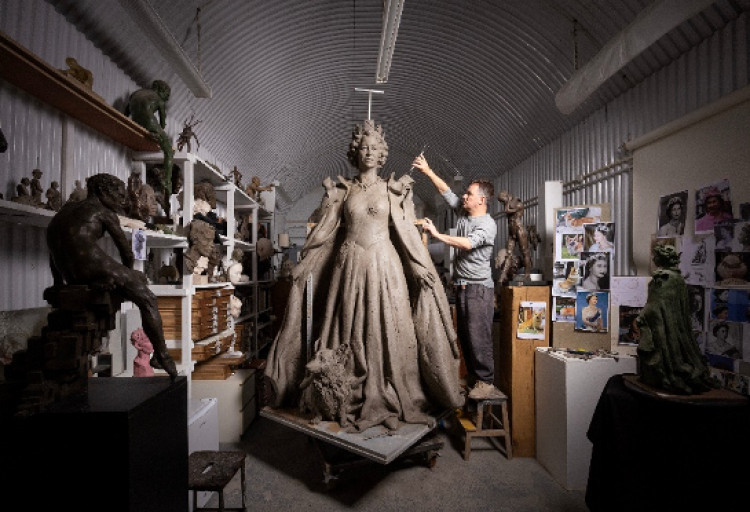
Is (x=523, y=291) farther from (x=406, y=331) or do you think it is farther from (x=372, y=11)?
(x=372, y=11)

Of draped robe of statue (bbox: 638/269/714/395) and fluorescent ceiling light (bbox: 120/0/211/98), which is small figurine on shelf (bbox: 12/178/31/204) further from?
draped robe of statue (bbox: 638/269/714/395)

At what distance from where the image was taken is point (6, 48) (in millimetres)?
1940

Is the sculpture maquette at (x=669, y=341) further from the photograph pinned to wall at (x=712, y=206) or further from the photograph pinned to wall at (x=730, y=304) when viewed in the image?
the photograph pinned to wall at (x=712, y=206)

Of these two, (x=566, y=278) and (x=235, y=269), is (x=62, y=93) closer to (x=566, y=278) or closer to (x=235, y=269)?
(x=235, y=269)

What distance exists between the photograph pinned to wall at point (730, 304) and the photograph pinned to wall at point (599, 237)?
932 millimetres

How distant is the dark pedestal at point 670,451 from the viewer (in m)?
2.21

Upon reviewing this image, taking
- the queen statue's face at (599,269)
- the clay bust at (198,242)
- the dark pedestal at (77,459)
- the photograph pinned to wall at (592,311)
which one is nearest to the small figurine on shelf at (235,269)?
the clay bust at (198,242)

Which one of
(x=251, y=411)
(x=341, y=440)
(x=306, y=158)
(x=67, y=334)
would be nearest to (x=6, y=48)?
(x=67, y=334)

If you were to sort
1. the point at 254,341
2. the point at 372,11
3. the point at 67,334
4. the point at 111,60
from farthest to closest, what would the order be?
the point at 254,341
the point at 372,11
the point at 111,60
the point at 67,334

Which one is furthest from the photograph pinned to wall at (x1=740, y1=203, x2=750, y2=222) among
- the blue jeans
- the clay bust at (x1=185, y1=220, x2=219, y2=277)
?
the clay bust at (x1=185, y1=220, x2=219, y2=277)

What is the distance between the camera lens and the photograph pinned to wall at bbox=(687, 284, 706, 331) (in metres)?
2.96

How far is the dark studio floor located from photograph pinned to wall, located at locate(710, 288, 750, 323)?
5.78 feet

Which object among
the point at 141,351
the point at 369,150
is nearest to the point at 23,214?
the point at 141,351

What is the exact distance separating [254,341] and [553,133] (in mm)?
5078
